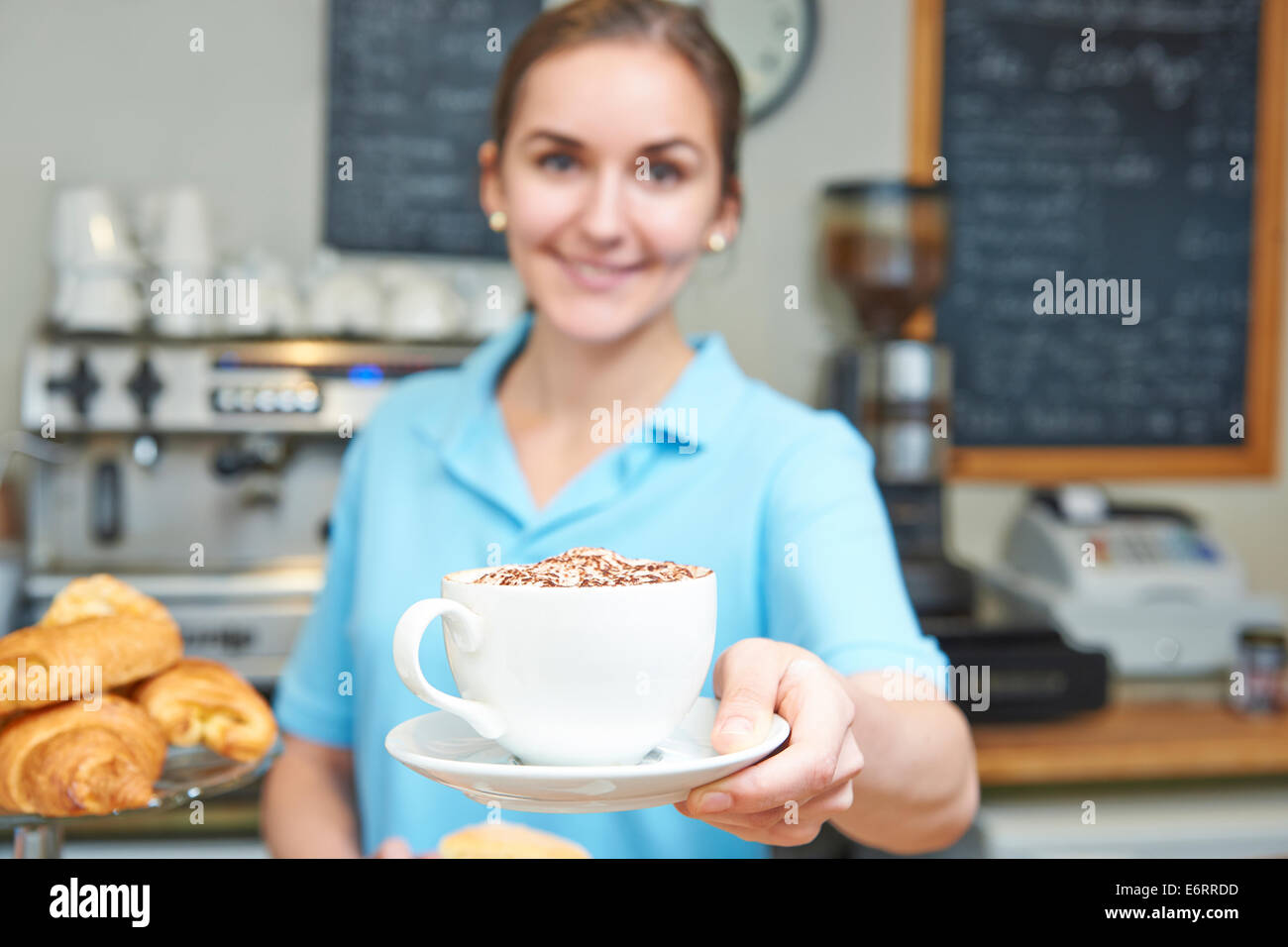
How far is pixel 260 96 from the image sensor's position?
1.10 m

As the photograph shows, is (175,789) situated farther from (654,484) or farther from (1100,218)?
(1100,218)

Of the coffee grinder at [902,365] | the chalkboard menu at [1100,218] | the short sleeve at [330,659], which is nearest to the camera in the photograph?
the short sleeve at [330,659]

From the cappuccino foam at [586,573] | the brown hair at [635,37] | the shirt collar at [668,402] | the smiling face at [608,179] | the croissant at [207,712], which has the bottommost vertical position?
the croissant at [207,712]

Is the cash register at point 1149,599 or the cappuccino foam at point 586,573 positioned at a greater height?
the cappuccino foam at point 586,573

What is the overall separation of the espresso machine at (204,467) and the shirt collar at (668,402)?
1.64 feet

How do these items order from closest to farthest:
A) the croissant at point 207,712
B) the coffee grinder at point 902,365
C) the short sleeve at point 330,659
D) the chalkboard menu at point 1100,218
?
the croissant at point 207,712
the short sleeve at point 330,659
the coffee grinder at point 902,365
the chalkboard menu at point 1100,218

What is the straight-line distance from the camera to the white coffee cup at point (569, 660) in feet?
0.57

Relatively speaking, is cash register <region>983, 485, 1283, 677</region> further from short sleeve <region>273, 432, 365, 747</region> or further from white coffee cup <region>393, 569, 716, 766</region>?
white coffee cup <region>393, 569, 716, 766</region>

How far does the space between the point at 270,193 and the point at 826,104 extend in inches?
21.9

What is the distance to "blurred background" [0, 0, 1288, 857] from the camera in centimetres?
93

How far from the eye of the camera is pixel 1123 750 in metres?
0.91

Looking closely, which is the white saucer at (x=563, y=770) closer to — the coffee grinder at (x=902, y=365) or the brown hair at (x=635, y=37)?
the brown hair at (x=635, y=37)

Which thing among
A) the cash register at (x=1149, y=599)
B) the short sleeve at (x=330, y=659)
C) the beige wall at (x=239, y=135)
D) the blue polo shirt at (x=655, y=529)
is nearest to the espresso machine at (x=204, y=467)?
the beige wall at (x=239, y=135)
